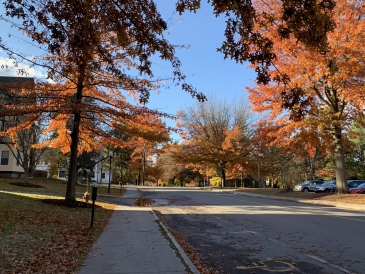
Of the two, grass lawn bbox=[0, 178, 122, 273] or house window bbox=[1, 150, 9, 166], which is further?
house window bbox=[1, 150, 9, 166]

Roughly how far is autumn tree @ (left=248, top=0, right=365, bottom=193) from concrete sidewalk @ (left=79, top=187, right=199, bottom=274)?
10.1 meters

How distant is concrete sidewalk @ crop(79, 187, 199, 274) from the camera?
5.51 metres

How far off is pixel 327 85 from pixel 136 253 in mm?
17366

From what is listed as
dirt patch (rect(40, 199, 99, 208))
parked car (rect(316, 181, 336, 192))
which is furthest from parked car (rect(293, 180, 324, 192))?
dirt patch (rect(40, 199, 99, 208))

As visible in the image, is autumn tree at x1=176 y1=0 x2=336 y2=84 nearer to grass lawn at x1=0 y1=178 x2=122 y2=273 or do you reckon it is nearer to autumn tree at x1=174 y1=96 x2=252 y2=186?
grass lawn at x1=0 y1=178 x2=122 y2=273

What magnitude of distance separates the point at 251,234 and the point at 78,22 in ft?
23.4

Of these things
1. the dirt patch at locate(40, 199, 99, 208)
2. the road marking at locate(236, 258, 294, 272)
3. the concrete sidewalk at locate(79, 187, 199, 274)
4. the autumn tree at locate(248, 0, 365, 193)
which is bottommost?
the road marking at locate(236, 258, 294, 272)

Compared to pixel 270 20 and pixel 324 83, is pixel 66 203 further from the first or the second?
pixel 324 83

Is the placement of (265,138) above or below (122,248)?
above

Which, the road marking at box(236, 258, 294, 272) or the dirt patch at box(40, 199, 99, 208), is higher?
the dirt patch at box(40, 199, 99, 208)

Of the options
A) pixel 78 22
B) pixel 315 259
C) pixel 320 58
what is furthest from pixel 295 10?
pixel 320 58

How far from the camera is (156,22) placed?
6.19 meters

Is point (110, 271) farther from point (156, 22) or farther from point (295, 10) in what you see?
point (295, 10)

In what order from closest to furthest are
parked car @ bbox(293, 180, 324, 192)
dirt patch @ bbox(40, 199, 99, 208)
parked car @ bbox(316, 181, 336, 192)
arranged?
dirt patch @ bbox(40, 199, 99, 208) < parked car @ bbox(316, 181, 336, 192) < parked car @ bbox(293, 180, 324, 192)
